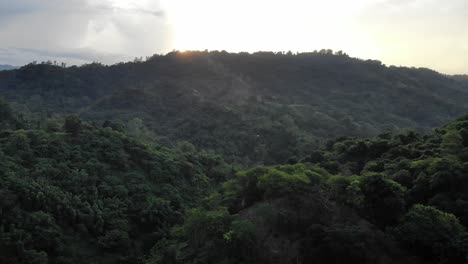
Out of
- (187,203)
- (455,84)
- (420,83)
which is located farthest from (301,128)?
(455,84)

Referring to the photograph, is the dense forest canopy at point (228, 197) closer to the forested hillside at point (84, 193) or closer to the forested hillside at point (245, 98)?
the forested hillside at point (84, 193)

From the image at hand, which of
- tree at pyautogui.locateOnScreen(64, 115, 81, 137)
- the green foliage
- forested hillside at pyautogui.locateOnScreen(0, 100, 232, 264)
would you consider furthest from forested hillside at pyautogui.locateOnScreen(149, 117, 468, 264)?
tree at pyautogui.locateOnScreen(64, 115, 81, 137)

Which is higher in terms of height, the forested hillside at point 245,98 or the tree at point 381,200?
the forested hillside at point 245,98

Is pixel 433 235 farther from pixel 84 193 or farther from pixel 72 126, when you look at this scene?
pixel 72 126

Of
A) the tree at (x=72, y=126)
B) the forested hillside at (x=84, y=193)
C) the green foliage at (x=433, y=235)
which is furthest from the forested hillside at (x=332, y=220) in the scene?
the tree at (x=72, y=126)

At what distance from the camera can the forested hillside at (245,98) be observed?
208 feet

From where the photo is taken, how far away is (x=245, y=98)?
8731 cm

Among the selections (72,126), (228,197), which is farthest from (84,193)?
(228,197)

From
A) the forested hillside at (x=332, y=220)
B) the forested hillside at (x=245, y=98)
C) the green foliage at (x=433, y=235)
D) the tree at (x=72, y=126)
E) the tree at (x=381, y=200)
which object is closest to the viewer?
the green foliage at (x=433, y=235)

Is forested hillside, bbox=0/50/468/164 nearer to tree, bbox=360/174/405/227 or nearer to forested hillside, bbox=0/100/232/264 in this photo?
forested hillside, bbox=0/100/232/264

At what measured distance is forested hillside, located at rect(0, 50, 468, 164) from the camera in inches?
2495

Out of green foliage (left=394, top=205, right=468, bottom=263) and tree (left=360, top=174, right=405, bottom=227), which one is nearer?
green foliage (left=394, top=205, right=468, bottom=263)

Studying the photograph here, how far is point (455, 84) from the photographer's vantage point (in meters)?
133

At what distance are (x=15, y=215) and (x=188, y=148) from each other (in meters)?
28.3
